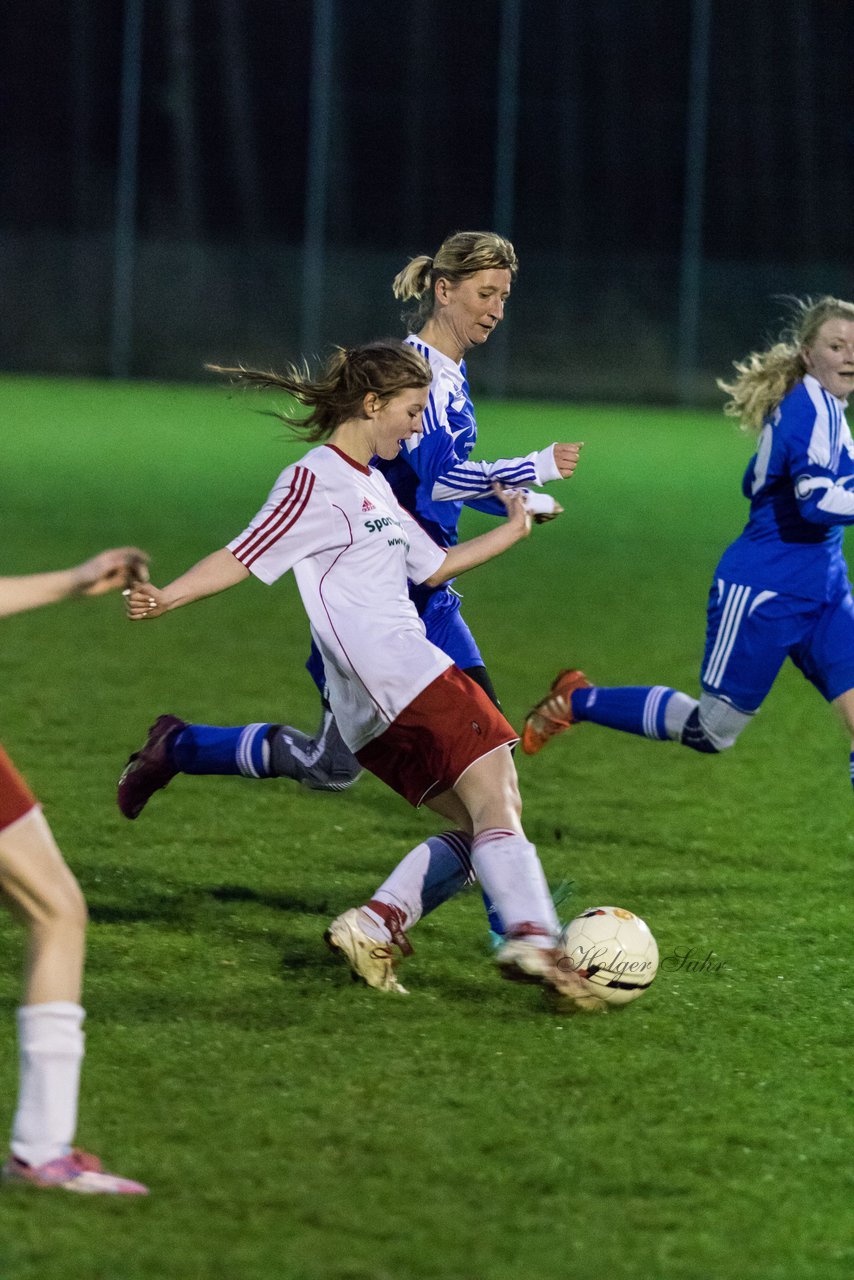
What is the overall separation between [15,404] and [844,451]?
2093 cm

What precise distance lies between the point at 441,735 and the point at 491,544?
1.69ft

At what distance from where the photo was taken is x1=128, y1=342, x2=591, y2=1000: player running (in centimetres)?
469

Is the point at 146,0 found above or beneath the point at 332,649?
above

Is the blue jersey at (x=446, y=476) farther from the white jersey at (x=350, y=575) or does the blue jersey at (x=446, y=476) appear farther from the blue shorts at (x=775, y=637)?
the blue shorts at (x=775, y=637)

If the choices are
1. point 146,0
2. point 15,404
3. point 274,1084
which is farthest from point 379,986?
point 146,0

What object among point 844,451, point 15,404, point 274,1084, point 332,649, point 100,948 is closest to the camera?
point 274,1084

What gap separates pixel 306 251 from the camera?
29672 millimetres

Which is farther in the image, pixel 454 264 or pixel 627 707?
pixel 627 707

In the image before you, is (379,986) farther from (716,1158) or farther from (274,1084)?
(716,1158)

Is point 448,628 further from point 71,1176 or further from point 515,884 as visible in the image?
point 71,1176

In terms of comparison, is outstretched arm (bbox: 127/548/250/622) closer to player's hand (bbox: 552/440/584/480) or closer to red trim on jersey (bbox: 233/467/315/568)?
red trim on jersey (bbox: 233/467/315/568)

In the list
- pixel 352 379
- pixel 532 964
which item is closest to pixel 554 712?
pixel 352 379

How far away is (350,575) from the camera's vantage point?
189 inches

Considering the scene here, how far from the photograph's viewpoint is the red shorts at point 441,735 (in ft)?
15.5
